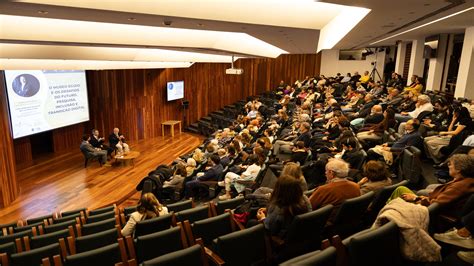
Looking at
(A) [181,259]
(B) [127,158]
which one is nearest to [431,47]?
(B) [127,158]

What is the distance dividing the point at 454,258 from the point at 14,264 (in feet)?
10.8

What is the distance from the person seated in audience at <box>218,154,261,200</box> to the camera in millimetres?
5043

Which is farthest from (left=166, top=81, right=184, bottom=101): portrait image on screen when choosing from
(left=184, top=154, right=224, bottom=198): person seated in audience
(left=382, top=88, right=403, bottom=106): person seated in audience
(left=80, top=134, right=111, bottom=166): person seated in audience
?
(left=382, top=88, right=403, bottom=106): person seated in audience

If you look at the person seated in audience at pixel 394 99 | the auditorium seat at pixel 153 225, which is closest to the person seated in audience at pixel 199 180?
the auditorium seat at pixel 153 225

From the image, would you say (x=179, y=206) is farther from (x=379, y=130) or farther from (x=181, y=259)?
(x=379, y=130)

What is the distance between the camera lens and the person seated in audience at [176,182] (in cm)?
600

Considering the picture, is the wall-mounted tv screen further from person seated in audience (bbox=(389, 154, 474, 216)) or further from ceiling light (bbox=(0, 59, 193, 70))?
ceiling light (bbox=(0, 59, 193, 70))

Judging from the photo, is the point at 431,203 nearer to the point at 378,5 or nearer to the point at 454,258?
the point at 454,258

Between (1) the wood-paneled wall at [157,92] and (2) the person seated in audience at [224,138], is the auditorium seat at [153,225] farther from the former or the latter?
(1) the wood-paneled wall at [157,92]

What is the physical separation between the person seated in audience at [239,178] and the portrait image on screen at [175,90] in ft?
26.6

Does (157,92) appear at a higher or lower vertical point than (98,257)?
higher

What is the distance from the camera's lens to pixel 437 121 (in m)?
5.72

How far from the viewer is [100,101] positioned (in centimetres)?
1054

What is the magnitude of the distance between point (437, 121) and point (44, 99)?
8.70 m
